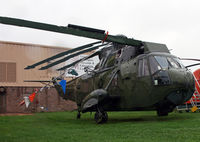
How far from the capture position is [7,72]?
83.0ft

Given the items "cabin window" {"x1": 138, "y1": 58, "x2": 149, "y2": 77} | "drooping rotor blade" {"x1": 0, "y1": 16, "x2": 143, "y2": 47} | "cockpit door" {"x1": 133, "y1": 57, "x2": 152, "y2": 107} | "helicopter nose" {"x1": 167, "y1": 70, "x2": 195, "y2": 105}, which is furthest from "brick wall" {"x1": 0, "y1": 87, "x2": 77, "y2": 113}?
"helicopter nose" {"x1": 167, "y1": 70, "x2": 195, "y2": 105}

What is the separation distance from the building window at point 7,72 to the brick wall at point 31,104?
110 centimetres

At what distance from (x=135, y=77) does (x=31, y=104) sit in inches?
735

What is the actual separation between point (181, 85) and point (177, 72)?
501mm

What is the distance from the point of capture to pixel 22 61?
25734 mm

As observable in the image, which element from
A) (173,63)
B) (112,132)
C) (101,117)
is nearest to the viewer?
(112,132)

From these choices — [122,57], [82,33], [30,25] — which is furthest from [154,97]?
[30,25]

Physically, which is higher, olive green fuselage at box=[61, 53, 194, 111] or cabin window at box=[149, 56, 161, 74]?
cabin window at box=[149, 56, 161, 74]

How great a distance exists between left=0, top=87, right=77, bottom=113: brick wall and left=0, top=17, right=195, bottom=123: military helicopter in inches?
628

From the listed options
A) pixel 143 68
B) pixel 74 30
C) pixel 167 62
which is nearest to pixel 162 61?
pixel 167 62

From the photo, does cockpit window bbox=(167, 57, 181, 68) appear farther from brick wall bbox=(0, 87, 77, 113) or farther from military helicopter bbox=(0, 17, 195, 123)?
brick wall bbox=(0, 87, 77, 113)

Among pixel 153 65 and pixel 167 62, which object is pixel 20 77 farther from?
pixel 167 62

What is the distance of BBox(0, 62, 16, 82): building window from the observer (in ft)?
82.8

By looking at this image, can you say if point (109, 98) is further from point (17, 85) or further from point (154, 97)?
point (17, 85)
